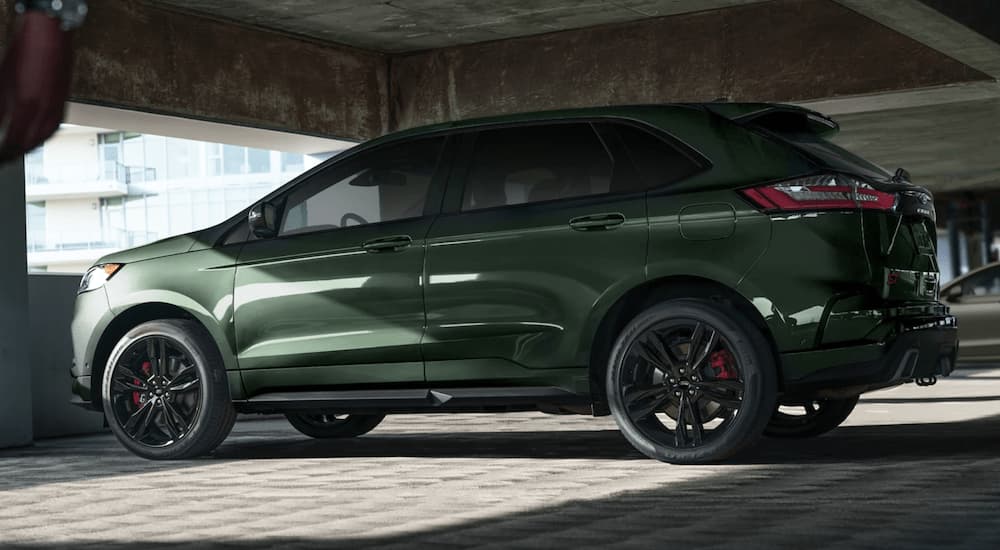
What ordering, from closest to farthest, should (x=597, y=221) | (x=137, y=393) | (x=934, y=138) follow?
(x=597, y=221), (x=137, y=393), (x=934, y=138)

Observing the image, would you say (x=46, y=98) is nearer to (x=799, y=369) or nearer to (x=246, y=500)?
(x=246, y=500)

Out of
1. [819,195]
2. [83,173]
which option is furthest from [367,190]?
[83,173]

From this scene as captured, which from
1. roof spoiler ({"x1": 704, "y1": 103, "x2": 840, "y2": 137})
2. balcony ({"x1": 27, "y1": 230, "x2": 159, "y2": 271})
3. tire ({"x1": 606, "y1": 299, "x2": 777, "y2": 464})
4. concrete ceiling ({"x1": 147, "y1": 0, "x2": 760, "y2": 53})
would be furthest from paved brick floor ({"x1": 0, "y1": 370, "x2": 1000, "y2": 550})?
balcony ({"x1": 27, "y1": 230, "x2": 159, "y2": 271})

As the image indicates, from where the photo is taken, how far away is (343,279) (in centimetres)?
764

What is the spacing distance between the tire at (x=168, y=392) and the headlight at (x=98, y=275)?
1.35 ft

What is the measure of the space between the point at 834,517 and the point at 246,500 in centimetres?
246

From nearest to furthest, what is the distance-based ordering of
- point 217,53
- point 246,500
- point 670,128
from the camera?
point 246,500 < point 670,128 < point 217,53

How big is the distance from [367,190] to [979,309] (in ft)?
38.7

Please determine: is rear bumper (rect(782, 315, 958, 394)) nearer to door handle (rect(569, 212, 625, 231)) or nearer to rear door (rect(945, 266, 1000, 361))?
door handle (rect(569, 212, 625, 231))

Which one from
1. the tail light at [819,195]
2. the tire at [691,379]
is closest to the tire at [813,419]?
the tire at [691,379]

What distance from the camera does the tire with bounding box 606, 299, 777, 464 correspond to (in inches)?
263

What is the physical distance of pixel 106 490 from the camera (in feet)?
22.6

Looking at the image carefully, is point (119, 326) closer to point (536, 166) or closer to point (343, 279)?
point (343, 279)

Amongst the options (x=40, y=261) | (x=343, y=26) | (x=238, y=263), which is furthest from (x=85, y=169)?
(x=238, y=263)
